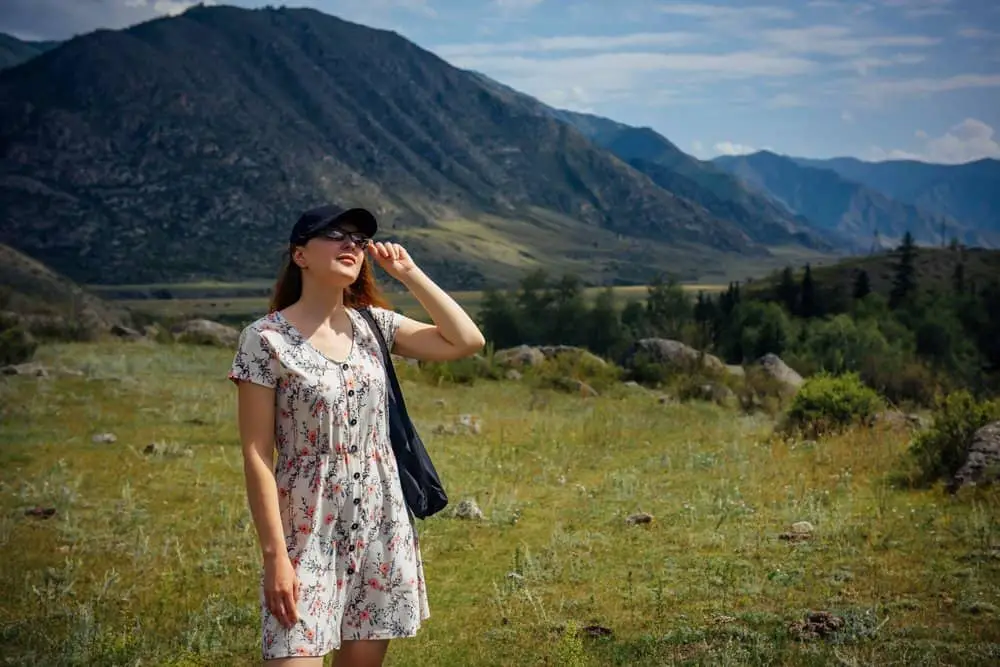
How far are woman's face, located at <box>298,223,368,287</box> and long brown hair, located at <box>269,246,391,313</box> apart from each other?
120 millimetres

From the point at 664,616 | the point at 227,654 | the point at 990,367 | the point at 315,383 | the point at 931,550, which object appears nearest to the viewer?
the point at 315,383

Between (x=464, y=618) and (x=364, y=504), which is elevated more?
(x=364, y=504)

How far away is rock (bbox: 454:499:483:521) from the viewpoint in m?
10.1

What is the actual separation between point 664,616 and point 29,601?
4.79 meters

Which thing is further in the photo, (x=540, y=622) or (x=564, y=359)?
(x=564, y=359)

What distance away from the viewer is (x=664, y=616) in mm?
6926

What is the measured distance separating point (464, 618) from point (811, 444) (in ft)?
27.2

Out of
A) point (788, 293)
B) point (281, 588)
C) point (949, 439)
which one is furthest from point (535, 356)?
point (788, 293)

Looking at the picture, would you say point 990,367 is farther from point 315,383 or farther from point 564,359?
point 315,383

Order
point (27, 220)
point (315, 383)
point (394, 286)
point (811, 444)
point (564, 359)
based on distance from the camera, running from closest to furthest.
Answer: point (315, 383), point (811, 444), point (564, 359), point (394, 286), point (27, 220)

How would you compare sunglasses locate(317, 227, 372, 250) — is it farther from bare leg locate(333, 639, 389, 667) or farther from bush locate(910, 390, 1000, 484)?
bush locate(910, 390, 1000, 484)

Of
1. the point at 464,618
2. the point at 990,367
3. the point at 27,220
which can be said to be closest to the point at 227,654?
the point at 464,618

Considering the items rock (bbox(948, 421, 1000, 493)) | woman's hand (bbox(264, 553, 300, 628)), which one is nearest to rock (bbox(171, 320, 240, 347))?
rock (bbox(948, 421, 1000, 493))

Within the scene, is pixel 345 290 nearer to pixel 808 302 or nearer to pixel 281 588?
pixel 281 588
